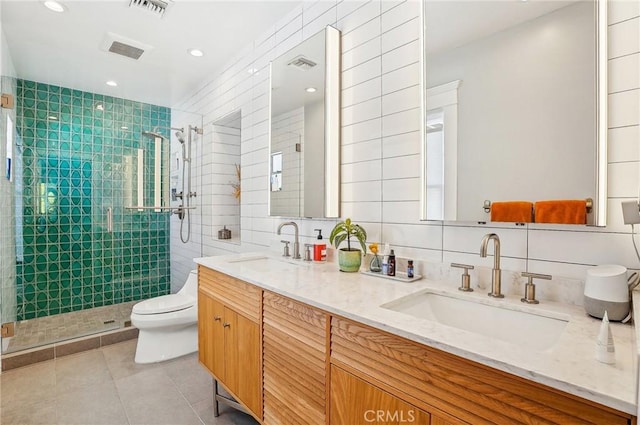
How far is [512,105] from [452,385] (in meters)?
1.01

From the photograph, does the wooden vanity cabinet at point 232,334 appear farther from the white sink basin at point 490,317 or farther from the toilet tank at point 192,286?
the toilet tank at point 192,286

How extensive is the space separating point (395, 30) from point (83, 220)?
11.3 ft

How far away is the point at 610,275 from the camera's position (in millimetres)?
876

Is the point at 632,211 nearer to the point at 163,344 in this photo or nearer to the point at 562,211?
the point at 562,211

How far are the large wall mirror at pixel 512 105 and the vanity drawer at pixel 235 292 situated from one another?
899mm

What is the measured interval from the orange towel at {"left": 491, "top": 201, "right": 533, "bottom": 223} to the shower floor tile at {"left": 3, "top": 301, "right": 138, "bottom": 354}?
10.7 ft

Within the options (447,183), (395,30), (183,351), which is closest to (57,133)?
(183,351)

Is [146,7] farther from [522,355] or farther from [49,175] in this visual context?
[522,355]

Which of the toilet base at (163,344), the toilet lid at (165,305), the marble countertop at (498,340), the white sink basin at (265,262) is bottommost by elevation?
the toilet base at (163,344)

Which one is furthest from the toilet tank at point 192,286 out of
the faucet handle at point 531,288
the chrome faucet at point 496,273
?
the faucet handle at point 531,288

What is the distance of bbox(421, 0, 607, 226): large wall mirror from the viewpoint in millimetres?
1033

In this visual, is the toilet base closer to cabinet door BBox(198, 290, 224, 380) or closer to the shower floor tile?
the shower floor tile

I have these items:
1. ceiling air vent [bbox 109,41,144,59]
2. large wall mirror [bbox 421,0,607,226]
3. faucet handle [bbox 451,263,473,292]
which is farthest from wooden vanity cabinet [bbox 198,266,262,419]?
ceiling air vent [bbox 109,41,144,59]

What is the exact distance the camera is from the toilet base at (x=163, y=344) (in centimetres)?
254
